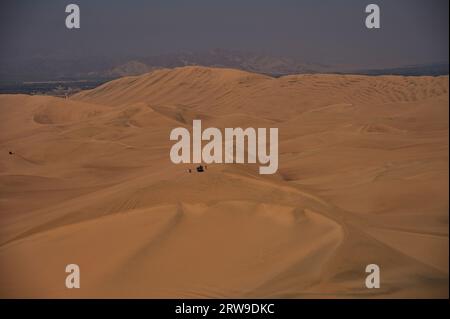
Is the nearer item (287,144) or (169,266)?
(169,266)

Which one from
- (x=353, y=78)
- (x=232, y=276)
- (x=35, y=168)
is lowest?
(x=232, y=276)

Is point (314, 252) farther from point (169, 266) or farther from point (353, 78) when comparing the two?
point (353, 78)

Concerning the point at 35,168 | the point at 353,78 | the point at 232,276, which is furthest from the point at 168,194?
the point at 353,78

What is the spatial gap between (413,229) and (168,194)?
136 inches

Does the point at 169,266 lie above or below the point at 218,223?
below

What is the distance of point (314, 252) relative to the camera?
6.47m
